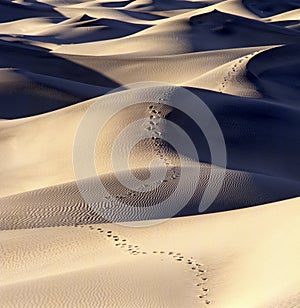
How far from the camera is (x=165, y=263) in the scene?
4863 millimetres

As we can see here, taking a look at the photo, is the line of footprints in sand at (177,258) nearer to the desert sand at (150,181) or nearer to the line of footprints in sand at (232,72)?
the desert sand at (150,181)

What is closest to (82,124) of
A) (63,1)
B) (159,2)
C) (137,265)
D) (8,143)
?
(8,143)

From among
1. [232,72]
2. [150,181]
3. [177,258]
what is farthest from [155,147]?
[232,72]

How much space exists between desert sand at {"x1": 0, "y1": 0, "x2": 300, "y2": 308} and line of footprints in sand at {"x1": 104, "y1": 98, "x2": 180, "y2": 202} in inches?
0.9

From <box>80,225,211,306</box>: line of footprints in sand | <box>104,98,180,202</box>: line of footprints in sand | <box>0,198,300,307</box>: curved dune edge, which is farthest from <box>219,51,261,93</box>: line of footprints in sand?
<box>80,225,211,306</box>: line of footprints in sand

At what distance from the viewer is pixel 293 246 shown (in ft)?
15.0

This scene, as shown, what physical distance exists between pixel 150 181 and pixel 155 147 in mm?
1207

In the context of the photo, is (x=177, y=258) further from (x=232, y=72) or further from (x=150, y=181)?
(x=232, y=72)

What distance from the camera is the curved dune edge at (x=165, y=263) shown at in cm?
419

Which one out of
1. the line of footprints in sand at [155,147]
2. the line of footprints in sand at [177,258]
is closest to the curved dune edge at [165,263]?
the line of footprints in sand at [177,258]

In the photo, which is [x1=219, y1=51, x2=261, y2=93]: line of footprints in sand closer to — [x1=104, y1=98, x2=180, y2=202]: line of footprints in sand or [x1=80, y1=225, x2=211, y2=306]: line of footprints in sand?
[x1=104, y1=98, x2=180, y2=202]: line of footprints in sand

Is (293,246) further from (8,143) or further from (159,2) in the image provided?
(159,2)

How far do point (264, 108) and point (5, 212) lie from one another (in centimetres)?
511

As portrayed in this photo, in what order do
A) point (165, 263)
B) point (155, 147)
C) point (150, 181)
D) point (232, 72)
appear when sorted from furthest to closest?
point (232, 72)
point (155, 147)
point (150, 181)
point (165, 263)
